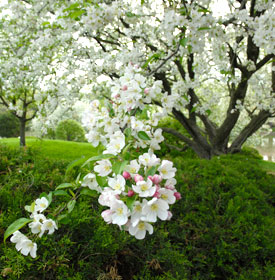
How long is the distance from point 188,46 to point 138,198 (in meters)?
1.77

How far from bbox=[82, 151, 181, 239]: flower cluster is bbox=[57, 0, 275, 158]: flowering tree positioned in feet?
1.81

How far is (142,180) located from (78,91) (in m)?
4.83

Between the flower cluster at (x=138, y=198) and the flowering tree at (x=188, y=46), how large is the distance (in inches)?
21.7

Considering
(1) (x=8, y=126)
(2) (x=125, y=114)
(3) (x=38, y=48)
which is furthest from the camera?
(1) (x=8, y=126)

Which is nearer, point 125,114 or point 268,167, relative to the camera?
point 125,114

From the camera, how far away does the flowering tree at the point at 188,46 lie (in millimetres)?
2334

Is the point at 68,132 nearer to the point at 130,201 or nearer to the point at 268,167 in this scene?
the point at 268,167

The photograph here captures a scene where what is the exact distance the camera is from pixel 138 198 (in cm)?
90

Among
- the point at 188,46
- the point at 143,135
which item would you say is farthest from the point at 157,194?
the point at 188,46

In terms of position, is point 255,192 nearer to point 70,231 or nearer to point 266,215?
point 266,215

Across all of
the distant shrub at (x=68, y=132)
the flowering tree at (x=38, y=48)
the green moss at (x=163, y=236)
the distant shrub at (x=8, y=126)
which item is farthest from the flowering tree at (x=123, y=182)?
the distant shrub at (x=8, y=126)

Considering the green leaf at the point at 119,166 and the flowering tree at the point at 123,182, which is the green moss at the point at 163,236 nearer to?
the flowering tree at the point at 123,182

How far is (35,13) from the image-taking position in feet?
15.7

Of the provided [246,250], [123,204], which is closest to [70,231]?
[123,204]
